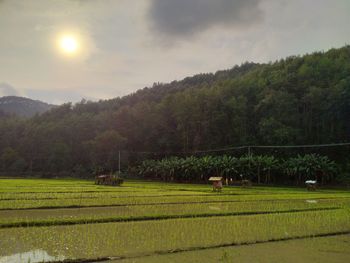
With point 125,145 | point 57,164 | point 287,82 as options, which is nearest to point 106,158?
point 125,145

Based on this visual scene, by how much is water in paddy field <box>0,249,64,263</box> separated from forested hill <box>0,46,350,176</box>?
48.6m

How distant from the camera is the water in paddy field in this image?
24.0 ft

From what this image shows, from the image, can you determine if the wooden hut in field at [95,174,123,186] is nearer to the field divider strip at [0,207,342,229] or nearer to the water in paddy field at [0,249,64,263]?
the field divider strip at [0,207,342,229]

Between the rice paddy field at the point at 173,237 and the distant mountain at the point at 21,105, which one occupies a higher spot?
the distant mountain at the point at 21,105

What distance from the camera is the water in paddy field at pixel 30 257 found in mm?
7320

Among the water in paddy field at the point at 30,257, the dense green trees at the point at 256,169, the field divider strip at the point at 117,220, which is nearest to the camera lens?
the water in paddy field at the point at 30,257

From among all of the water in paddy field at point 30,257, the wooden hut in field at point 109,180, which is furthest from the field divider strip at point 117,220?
the wooden hut in field at point 109,180

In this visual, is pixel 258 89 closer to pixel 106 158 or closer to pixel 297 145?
pixel 297 145

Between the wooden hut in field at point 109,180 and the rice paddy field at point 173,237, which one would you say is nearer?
the rice paddy field at point 173,237

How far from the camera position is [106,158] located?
7038cm

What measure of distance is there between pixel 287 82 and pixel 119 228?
2117 inches

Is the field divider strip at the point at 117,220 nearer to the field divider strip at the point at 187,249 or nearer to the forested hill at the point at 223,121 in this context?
the field divider strip at the point at 187,249

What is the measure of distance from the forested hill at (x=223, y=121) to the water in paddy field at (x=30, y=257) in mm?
48646

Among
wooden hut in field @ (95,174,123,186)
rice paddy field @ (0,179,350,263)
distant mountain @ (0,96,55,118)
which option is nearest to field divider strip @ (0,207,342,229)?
rice paddy field @ (0,179,350,263)
